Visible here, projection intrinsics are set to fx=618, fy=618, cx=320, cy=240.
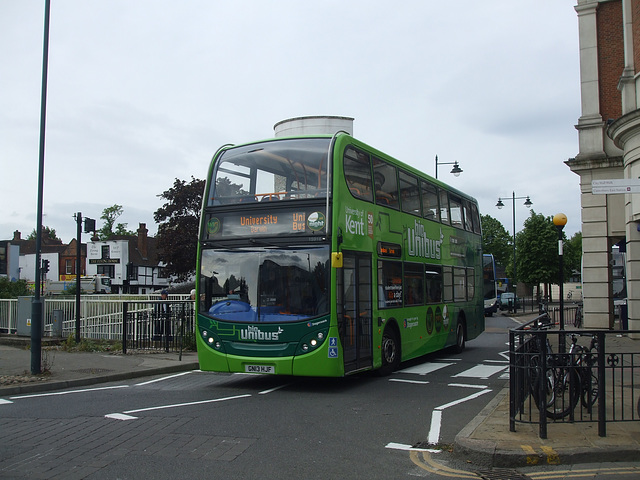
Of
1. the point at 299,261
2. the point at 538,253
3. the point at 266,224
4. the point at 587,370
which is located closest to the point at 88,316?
the point at 266,224

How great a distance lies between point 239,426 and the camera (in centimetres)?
778

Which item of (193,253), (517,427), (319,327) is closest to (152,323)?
(319,327)

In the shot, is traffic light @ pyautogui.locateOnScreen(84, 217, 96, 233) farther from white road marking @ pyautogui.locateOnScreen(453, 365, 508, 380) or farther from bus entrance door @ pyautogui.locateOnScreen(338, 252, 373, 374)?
white road marking @ pyautogui.locateOnScreen(453, 365, 508, 380)

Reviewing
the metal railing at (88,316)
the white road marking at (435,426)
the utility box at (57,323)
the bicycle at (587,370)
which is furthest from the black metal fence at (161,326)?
the bicycle at (587,370)

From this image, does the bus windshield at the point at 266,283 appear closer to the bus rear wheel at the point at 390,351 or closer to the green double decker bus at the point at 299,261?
the green double decker bus at the point at 299,261

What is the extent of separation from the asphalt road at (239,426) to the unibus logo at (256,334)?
3.11 feet

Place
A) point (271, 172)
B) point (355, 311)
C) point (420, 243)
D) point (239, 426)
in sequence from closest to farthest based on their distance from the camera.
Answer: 1. point (239, 426)
2. point (355, 311)
3. point (271, 172)
4. point (420, 243)

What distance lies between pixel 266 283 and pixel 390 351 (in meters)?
3.40

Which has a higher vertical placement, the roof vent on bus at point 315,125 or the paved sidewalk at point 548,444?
the roof vent on bus at point 315,125

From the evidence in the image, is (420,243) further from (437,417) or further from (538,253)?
(538,253)

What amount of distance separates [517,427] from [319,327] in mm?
3883

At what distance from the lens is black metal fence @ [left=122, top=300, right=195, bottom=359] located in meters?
16.7

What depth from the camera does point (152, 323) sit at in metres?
17.1

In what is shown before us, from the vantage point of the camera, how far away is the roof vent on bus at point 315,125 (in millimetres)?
20891
